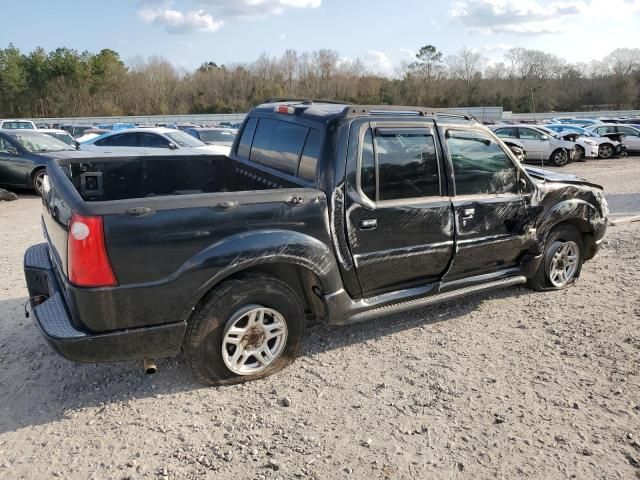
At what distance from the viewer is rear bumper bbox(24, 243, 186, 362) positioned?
9.76 feet

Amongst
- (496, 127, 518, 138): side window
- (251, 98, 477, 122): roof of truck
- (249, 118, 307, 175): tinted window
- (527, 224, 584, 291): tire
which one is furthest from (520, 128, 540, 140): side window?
(249, 118, 307, 175): tinted window

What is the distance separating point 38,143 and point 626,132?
2492 cm

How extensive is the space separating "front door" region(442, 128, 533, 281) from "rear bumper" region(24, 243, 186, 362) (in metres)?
2.41

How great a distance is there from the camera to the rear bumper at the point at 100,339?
2.97 m

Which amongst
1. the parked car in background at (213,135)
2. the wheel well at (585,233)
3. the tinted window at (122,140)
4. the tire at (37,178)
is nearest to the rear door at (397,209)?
the wheel well at (585,233)

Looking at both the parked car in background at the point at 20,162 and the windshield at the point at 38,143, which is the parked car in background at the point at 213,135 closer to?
the windshield at the point at 38,143

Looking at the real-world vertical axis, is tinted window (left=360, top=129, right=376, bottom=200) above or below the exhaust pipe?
above

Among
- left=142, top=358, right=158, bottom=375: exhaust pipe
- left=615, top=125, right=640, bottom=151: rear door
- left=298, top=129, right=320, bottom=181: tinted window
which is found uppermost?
left=298, top=129, right=320, bottom=181: tinted window

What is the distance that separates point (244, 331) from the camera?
3.46 m

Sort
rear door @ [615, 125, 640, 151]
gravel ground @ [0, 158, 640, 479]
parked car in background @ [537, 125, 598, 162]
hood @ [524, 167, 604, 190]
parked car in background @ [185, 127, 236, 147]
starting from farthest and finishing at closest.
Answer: rear door @ [615, 125, 640, 151], parked car in background @ [537, 125, 598, 162], parked car in background @ [185, 127, 236, 147], hood @ [524, 167, 604, 190], gravel ground @ [0, 158, 640, 479]

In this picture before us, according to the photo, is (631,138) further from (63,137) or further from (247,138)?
(247,138)

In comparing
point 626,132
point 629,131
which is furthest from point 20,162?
point 629,131

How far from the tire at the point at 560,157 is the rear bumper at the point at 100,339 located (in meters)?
20.1

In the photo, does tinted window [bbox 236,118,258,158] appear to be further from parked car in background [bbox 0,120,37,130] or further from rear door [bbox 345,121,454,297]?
parked car in background [bbox 0,120,37,130]
